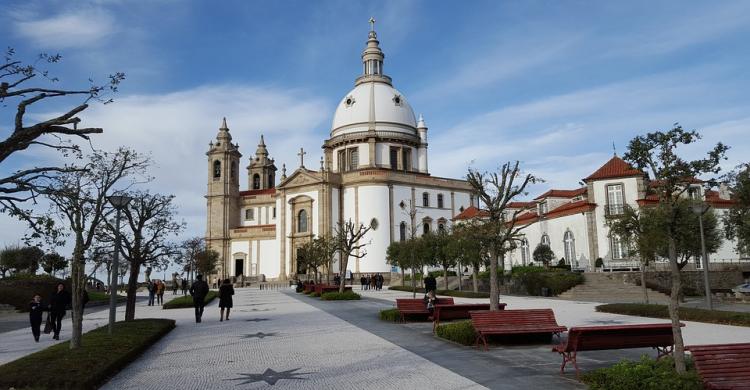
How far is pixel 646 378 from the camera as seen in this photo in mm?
7578

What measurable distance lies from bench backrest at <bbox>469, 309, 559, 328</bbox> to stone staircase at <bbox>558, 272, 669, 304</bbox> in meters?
21.7

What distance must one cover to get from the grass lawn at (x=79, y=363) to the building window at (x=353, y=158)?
196ft

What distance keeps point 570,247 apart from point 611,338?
1497 inches

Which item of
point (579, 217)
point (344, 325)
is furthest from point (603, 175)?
point (344, 325)

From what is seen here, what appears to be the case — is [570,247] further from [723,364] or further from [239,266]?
[239,266]

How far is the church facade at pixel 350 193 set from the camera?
68.3 metres

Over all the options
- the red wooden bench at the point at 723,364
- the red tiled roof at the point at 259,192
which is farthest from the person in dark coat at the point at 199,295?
the red tiled roof at the point at 259,192

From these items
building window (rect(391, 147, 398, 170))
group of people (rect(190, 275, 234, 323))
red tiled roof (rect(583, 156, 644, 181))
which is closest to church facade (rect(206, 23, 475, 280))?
building window (rect(391, 147, 398, 170))

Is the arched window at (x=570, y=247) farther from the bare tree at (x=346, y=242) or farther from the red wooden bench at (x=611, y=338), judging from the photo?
the red wooden bench at (x=611, y=338)

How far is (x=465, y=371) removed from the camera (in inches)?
412

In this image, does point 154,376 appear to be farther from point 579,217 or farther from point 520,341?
point 579,217

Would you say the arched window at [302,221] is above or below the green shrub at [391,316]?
above

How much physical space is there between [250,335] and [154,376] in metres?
6.32

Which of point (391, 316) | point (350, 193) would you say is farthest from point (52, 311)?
point (350, 193)
